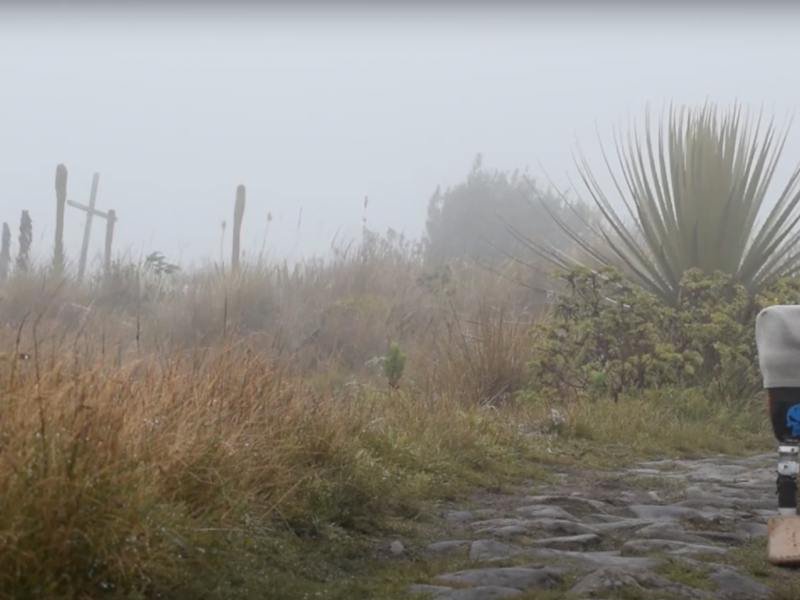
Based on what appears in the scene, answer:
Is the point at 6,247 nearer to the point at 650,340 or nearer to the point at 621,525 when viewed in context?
the point at 650,340

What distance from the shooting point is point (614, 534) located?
4316 millimetres

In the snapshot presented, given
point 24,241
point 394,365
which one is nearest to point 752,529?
point 394,365

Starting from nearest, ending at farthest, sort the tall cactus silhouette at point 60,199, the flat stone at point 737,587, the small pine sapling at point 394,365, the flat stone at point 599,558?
1. the flat stone at point 737,587
2. the flat stone at point 599,558
3. the small pine sapling at point 394,365
4. the tall cactus silhouette at point 60,199

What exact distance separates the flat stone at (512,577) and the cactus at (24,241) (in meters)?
12.9

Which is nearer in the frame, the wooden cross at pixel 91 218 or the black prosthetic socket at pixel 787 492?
the black prosthetic socket at pixel 787 492

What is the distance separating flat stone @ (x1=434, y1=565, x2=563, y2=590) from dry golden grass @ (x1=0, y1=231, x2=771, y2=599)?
0.28 meters

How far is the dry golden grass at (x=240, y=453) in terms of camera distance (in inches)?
109

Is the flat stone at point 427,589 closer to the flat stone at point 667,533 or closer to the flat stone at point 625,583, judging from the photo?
the flat stone at point 625,583

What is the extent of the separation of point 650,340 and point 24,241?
38.2 feet

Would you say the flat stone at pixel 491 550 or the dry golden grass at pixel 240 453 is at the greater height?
the dry golden grass at pixel 240 453

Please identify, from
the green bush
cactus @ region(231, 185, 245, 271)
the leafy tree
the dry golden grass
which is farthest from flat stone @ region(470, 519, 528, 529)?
the leafy tree

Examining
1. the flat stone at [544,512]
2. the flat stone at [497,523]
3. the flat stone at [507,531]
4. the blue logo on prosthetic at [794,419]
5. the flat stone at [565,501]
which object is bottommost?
the flat stone at [507,531]

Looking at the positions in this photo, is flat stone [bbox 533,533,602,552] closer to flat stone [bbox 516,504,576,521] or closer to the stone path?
the stone path

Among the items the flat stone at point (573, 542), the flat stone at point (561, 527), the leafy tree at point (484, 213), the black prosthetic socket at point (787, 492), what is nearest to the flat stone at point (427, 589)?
the flat stone at point (573, 542)
